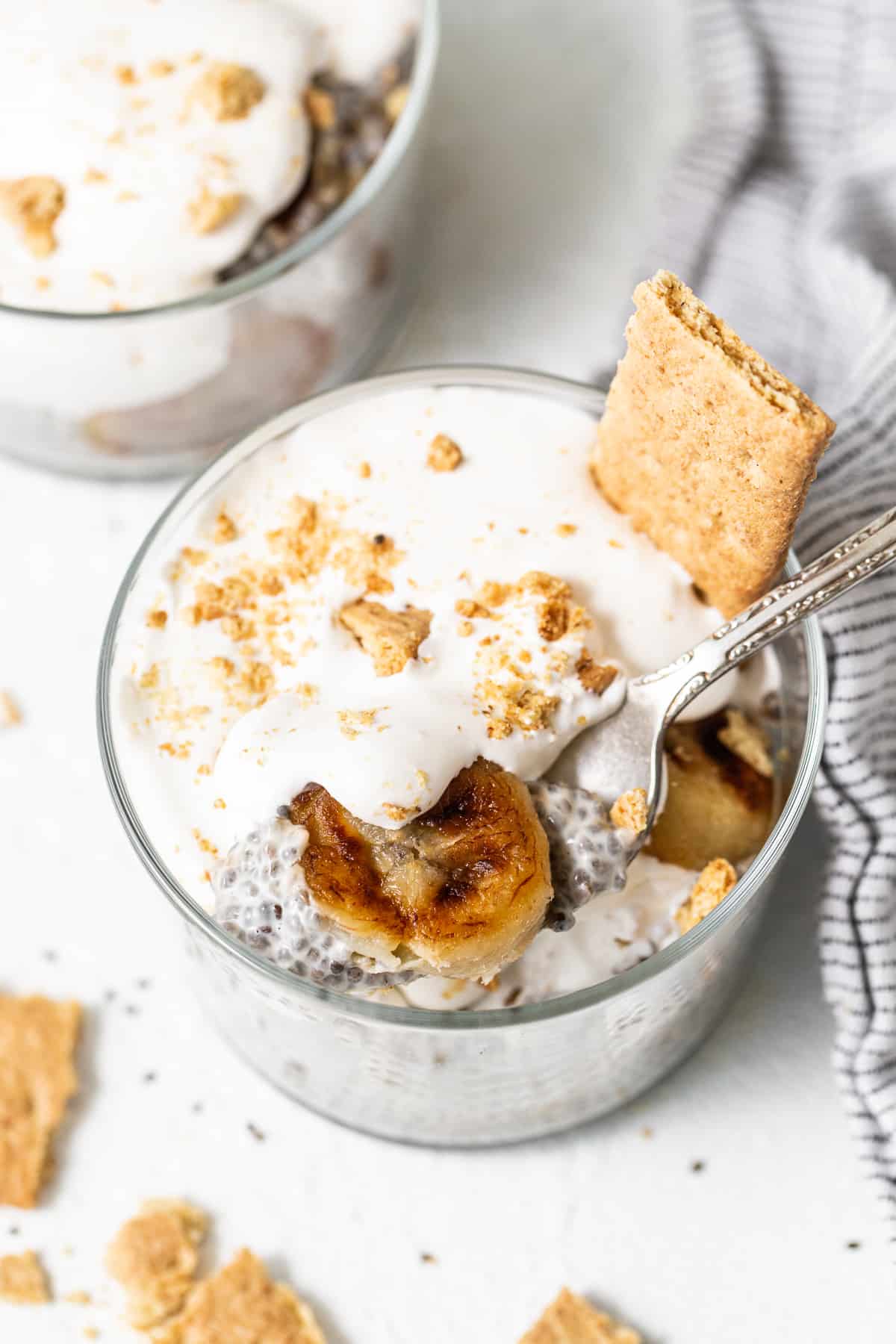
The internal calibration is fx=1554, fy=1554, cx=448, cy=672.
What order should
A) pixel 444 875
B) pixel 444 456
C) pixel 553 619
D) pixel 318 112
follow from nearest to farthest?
pixel 444 875 < pixel 553 619 < pixel 444 456 < pixel 318 112

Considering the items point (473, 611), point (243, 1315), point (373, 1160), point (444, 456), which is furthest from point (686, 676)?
point (243, 1315)

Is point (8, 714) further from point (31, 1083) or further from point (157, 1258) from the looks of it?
point (157, 1258)

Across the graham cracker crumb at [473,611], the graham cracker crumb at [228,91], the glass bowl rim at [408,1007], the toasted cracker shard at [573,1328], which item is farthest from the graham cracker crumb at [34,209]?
Result: the toasted cracker shard at [573,1328]

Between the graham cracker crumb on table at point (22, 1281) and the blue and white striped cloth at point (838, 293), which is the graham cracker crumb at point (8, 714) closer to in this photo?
the graham cracker crumb on table at point (22, 1281)

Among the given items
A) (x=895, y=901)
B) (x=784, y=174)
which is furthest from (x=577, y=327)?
(x=895, y=901)

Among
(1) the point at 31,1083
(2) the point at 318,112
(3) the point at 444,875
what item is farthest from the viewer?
(2) the point at 318,112
